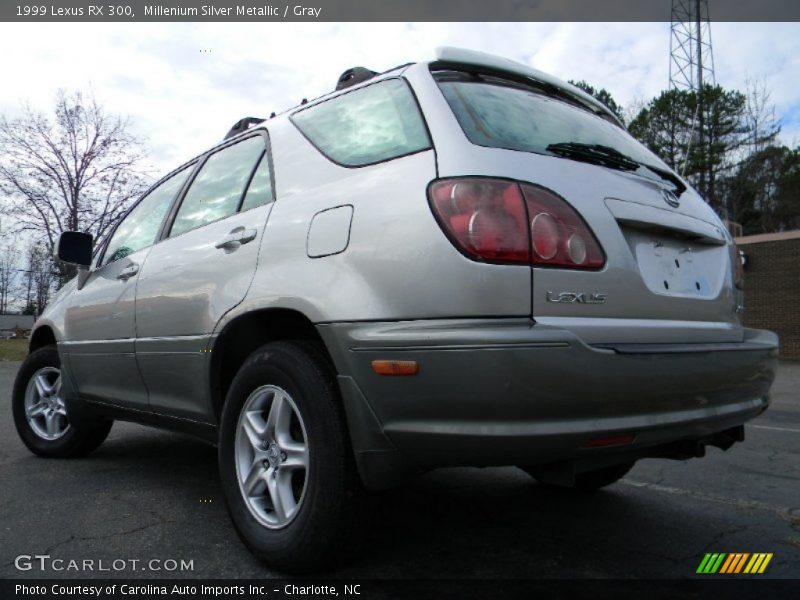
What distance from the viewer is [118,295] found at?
355cm

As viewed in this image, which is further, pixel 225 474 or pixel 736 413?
pixel 225 474

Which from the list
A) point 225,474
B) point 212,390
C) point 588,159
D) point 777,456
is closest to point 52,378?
point 212,390

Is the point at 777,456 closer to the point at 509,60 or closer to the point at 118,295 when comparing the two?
the point at 509,60

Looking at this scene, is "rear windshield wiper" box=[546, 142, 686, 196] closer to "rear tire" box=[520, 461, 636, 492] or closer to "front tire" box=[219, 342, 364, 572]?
"front tire" box=[219, 342, 364, 572]

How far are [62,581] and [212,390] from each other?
2.84ft

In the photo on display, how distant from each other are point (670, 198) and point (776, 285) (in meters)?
20.5

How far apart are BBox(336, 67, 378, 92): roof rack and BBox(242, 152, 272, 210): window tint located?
0.46 m

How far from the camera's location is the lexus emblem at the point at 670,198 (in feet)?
7.82

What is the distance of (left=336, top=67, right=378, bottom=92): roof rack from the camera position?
268 centimetres

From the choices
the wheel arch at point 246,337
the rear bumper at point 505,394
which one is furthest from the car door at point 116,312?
the rear bumper at point 505,394

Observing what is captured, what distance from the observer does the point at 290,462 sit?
226 centimetres

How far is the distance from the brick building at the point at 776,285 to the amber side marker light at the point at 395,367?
799 inches

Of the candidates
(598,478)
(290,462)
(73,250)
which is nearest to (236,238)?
(290,462)

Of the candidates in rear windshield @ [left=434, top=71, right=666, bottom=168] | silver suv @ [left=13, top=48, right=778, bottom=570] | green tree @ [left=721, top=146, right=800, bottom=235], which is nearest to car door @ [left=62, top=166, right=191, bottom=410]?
silver suv @ [left=13, top=48, right=778, bottom=570]
